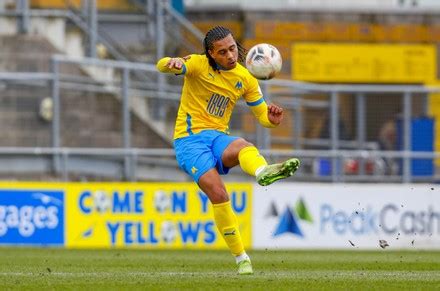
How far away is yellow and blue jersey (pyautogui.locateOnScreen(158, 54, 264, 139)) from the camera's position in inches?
563

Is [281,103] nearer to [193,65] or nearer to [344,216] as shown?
[344,216]

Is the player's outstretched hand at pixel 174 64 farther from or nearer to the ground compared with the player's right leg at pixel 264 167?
farther from the ground

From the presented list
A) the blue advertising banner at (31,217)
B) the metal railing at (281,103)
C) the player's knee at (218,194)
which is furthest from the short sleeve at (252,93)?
the metal railing at (281,103)

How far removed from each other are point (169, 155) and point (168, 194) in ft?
4.35

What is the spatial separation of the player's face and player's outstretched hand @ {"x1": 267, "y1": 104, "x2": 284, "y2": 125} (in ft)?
1.77

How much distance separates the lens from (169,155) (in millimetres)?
23297

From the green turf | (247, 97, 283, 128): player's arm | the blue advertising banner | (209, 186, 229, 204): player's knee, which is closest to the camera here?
the green turf

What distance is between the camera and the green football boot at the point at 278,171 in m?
13.1

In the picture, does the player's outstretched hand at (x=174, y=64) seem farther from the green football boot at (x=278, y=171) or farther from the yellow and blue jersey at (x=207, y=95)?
the green football boot at (x=278, y=171)

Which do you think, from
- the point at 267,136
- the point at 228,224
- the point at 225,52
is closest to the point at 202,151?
the point at 228,224

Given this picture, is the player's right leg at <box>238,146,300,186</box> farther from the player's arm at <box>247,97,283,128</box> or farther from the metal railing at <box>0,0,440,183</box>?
the metal railing at <box>0,0,440,183</box>

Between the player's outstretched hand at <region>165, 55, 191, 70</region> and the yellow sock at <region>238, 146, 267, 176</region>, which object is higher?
the player's outstretched hand at <region>165, 55, 191, 70</region>

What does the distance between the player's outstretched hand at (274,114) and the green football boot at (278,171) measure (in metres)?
0.93

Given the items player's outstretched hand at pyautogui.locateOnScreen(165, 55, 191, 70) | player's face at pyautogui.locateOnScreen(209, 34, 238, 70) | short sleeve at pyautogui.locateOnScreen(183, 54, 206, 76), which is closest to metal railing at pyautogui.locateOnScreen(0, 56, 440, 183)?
short sleeve at pyautogui.locateOnScreen(183, 54, 206, 76)
